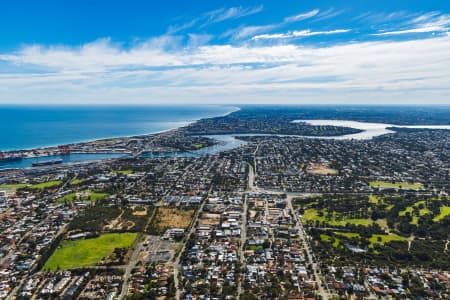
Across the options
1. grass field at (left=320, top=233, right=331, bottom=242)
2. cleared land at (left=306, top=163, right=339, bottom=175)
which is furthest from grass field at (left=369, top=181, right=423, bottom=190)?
grass field at (left=320, top=233, right=331, bottom=242)

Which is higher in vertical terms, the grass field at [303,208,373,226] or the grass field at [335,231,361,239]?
the grass field at [303,208,373,226]

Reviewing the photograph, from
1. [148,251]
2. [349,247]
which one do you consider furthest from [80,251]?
[349,247]

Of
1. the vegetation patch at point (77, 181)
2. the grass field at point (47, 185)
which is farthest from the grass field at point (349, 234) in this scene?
the grass field at point (47, 185)

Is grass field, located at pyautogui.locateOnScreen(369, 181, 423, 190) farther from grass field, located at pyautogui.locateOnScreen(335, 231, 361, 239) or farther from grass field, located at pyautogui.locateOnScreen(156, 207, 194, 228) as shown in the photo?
grass field, located at pyautogui.locateOnScreen(156, 207, 194, 228)

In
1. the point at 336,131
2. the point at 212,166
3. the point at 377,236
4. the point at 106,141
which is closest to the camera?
the point at 377,236

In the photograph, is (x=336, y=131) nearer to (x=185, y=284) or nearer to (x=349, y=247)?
(x=349, y=247)

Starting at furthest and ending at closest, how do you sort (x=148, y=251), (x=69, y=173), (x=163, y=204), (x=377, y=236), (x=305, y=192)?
(x=69, y=173), (x=305, y=192), (x=163, y=204), (x=377, y=236), (x=148, y=251)

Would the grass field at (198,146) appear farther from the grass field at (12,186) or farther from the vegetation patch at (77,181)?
the grass field at (12,186)
